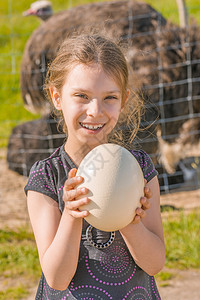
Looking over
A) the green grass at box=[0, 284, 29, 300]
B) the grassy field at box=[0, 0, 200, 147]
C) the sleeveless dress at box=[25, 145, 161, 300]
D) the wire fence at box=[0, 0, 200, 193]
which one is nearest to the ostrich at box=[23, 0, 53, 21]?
the grassy field at box=[0, 0, 200, 147]

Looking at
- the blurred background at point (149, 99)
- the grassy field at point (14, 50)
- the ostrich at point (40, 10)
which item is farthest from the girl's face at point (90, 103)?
the ostrich at point (40, 10)

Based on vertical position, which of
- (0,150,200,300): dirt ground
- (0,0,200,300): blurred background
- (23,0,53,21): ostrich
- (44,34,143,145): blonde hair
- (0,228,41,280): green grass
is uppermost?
(23,0,53,21): ostrich

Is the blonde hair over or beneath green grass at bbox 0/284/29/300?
over

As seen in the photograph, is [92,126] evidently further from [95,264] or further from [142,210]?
[95,264]

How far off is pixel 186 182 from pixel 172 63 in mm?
1013

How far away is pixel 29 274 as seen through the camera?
9.00 feet

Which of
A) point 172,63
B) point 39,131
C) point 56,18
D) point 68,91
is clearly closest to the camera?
point 68,91

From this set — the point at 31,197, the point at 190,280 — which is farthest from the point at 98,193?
the point at 190,280

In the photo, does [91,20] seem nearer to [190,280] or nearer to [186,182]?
[186,182]

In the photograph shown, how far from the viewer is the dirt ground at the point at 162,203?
257 centimetres

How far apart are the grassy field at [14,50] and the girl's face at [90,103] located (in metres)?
3.09

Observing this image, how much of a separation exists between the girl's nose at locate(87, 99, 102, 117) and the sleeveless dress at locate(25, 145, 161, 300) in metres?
0.20

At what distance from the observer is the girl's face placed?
1345 mm

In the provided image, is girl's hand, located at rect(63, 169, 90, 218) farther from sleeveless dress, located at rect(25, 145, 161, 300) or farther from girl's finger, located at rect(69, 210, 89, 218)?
sleeveless dress, located at rect(25, 145, 161, 300)
